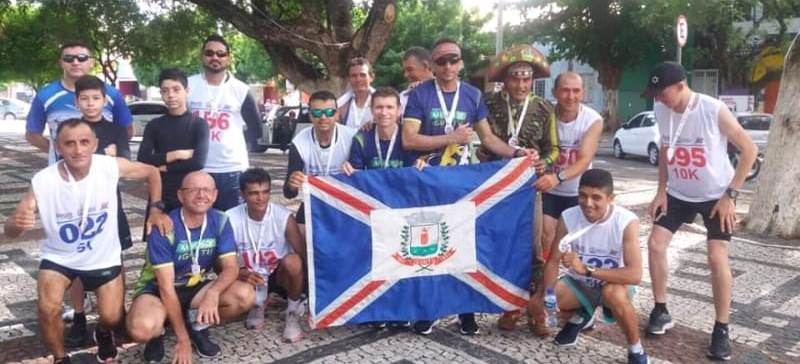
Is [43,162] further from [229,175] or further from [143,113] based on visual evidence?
[229,175]

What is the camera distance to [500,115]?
439cm

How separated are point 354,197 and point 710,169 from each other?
7.19 ft

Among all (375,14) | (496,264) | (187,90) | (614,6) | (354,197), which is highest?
(614,6)

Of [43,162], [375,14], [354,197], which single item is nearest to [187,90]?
[354,197]

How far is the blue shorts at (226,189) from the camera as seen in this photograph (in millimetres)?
4633

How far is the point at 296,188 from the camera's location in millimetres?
4184

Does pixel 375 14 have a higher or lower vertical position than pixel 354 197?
higher

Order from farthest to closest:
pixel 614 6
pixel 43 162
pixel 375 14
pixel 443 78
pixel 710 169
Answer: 1. pixel 614 6
2. pixel 43 162
3. pixel 375 14
4. pixel 443 78
5. pixel 710 169

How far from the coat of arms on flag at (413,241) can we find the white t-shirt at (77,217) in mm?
1159

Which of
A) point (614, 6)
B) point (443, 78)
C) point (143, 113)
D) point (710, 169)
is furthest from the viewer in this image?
point (614, 6)

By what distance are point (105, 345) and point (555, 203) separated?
9.69ft

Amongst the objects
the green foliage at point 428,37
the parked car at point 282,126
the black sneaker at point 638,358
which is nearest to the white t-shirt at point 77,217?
the black sneaker at point 638,358

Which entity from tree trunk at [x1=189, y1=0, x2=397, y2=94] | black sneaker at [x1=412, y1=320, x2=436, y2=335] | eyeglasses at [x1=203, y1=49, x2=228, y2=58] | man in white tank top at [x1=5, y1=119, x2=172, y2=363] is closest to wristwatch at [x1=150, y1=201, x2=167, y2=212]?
man in white tank top at [x1=5, y1=119, x2=172, y2=363]

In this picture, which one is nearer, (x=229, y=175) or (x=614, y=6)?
Answer: (x=229, y=175)
